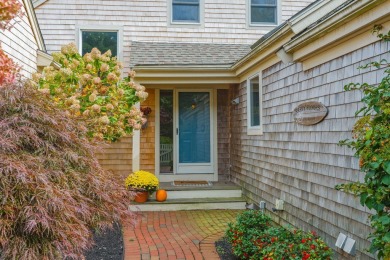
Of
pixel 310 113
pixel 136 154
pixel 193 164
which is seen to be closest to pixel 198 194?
pixel 193 164

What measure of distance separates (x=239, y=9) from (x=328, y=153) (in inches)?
244

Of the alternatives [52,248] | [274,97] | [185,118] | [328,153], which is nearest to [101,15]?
[185,118]

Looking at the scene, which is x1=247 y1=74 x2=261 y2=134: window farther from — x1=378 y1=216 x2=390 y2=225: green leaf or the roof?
x1=378 y1=216 x2=390 y2=225: green leaf

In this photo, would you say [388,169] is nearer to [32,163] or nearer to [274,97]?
[32,163]

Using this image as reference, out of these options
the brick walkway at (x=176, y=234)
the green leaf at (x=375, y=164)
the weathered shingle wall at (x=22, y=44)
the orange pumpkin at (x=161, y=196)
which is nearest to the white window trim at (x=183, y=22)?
the weathered shingle wall at (x=22, y=44)

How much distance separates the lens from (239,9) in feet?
30.9

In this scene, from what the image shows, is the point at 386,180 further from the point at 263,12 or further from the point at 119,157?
the point at 263,12

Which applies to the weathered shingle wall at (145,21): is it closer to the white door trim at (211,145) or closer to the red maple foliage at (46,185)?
the white door trim at (211,145)

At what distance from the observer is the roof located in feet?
25.8

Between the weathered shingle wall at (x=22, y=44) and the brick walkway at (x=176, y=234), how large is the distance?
128 inches

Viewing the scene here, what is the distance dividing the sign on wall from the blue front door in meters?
4.04

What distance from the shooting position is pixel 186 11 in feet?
30.7

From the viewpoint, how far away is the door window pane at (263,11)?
950cm

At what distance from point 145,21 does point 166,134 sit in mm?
2898
